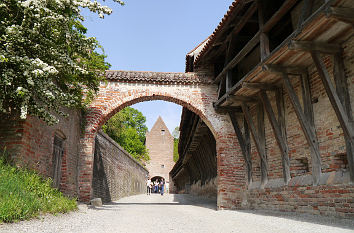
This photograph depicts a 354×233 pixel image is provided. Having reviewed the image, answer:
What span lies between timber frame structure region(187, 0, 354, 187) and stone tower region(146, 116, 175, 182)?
1405 inches

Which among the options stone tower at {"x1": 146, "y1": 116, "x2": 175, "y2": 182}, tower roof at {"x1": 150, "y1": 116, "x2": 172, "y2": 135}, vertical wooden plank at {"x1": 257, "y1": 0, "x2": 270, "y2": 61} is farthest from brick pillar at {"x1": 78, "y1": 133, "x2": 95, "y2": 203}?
tower roof at {"x1": 150, "y1": 116, "x2": 172, "y2": 135}

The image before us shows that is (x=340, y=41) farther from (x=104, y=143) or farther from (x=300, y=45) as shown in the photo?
(x=104, y=143)

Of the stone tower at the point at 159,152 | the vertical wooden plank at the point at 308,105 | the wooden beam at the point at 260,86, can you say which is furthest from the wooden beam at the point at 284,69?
the stone tower at the point at 159,152

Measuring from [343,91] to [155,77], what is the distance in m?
6.75

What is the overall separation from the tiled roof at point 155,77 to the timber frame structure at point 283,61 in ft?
1.61

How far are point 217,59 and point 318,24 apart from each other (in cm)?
615

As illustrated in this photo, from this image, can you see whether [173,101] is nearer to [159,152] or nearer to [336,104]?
[336,104]

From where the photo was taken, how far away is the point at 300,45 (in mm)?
5973

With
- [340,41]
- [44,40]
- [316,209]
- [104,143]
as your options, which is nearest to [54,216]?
[44,40]

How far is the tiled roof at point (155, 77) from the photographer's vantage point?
11.1m

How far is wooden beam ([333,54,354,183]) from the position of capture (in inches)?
216

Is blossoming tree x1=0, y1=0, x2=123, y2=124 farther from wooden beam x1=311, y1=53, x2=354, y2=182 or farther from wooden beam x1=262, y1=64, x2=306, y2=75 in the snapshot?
wooden beam x1=311, y1=53, x2=354, y2=182

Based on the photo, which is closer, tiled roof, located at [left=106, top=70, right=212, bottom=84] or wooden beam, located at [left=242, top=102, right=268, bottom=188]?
wooden beam, located at [left=242, top=102, right=268, bottom=188]

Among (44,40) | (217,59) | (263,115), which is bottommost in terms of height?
(263,115)
